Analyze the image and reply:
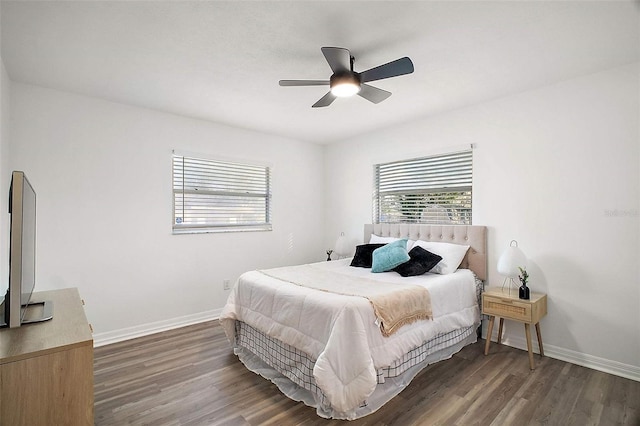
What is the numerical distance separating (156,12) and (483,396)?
3.39 meters

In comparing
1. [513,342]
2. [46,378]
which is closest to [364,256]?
[513,342]

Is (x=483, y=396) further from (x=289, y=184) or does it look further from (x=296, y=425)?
(x=289, y=184)

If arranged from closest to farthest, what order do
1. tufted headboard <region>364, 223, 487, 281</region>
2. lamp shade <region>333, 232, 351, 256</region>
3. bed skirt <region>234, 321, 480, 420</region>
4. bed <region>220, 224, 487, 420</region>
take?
bed <region>220, 224, 487, 420</region> → bed skirt <region>234, 321, 480, 420</region> → tufted headboard <region>364, 223, 487, 281</region> → lamp shade <region>333, 232, 351, 256</region>

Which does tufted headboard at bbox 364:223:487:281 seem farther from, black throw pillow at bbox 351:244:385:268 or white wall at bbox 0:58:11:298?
white wall at bbox 0:58:11:298

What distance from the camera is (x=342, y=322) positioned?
6.84 ft

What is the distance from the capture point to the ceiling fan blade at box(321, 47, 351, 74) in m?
1.95

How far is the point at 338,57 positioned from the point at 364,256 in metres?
2.33

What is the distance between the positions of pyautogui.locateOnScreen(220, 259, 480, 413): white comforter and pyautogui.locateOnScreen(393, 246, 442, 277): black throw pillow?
9cm

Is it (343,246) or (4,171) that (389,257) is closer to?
(343,246)

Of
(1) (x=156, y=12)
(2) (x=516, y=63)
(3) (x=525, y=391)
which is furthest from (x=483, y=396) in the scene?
(1) (x=156, y=12)

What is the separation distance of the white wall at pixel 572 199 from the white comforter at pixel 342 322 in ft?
2.30

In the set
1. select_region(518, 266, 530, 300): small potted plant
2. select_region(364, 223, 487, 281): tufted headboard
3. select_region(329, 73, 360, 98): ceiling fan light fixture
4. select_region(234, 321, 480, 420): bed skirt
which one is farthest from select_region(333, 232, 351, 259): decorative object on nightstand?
select_region(329, 73, 360, 98): ceiling fan light fixture

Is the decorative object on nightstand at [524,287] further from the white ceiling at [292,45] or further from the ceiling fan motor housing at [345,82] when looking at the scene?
the ceiling fan motor housing at [345,82]

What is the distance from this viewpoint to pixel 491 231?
3.43 meters
